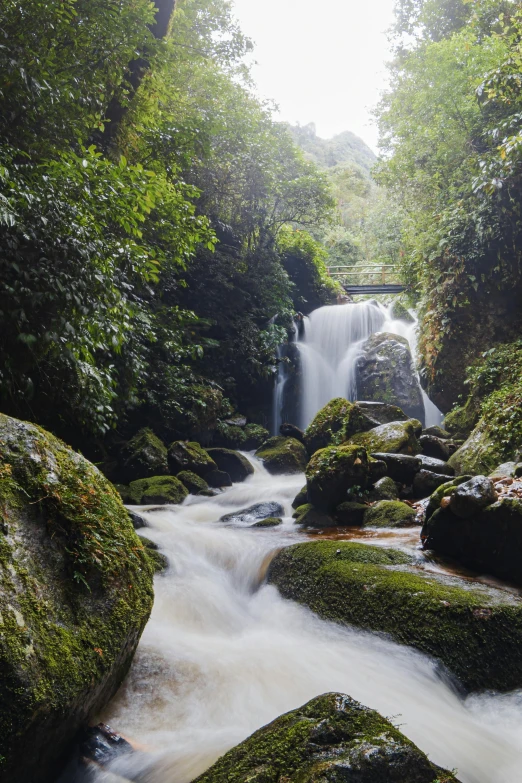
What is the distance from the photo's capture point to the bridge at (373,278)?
86.0 feet

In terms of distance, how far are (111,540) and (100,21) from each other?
24.1ft

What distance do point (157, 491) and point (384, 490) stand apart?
437 cm

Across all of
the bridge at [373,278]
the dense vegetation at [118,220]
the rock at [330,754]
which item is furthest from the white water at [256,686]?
the bridge at [373,278]

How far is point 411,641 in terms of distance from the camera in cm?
374

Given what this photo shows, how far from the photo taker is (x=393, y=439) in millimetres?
9477

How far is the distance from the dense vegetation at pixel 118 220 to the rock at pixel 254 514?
8.76 feet

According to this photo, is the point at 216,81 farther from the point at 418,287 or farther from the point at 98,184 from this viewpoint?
the point at 98,184

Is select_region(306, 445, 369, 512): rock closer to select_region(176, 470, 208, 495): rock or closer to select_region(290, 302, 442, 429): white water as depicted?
select_region(176, 470, 208, 495): rock

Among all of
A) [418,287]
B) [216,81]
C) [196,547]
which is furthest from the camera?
[216,81]

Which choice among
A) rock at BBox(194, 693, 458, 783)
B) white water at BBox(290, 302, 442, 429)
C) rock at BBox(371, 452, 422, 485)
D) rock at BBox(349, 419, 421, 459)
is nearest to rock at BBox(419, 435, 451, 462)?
rock at BBox(349, 419, 421, 459)

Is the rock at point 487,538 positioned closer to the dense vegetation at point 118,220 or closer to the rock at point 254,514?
the rock at point 254,514

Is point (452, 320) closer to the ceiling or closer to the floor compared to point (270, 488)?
closer to the ceiling

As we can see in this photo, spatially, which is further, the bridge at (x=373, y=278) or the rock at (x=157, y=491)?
the bridge at (x=373, y=278)

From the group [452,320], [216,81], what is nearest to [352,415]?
[452,320]
